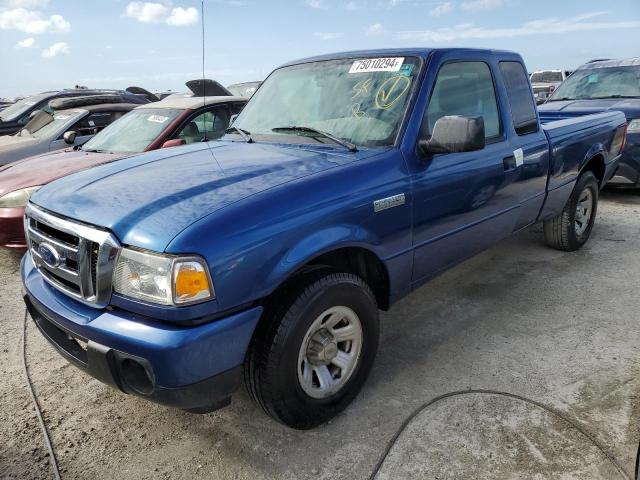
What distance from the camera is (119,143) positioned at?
5.49 metres

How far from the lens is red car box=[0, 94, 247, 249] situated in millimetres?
4398

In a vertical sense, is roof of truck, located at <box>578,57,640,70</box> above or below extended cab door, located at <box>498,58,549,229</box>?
above

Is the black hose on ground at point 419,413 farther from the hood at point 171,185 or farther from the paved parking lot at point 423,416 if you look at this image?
the hood at point 171,185

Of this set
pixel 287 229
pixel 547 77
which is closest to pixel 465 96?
pixel 287 229

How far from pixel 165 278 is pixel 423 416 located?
149cm

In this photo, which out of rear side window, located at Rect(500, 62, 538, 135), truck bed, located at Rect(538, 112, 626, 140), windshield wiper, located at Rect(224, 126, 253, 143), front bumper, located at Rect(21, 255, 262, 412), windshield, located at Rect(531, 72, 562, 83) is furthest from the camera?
windshield, located at Rect(531, 72, 562, 83)

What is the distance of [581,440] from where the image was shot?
2.32 meters

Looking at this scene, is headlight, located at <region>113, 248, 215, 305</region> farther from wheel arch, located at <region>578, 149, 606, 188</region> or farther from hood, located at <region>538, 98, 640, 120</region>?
hood, located at <region>538, 98, 640, 120</region>

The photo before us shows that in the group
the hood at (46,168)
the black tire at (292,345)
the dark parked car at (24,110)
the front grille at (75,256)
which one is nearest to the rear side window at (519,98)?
the black tire at (292,345)

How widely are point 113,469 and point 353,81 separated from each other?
2.44m

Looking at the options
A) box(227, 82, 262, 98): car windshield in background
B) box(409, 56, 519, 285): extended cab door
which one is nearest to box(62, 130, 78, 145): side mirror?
box(409, 56, 519, 285): extended cab door

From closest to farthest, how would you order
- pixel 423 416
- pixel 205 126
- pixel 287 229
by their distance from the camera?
pixel 287 229 < pixel 423 416 < pixel 205 126

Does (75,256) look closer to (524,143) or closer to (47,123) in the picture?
(524,143)

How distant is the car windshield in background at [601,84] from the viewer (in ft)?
23.9
